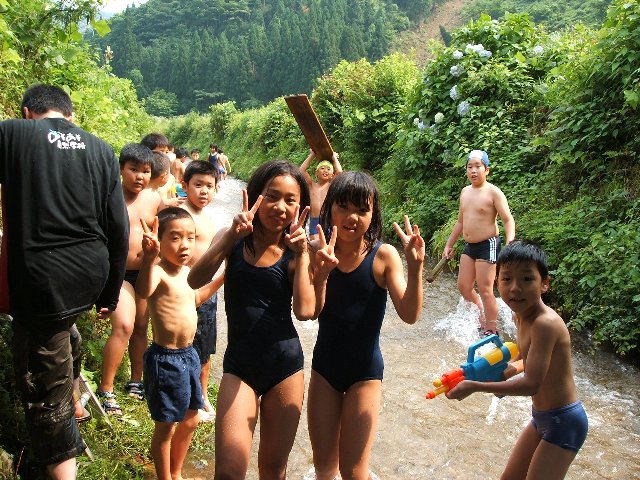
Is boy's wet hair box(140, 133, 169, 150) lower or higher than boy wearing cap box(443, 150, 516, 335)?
higher

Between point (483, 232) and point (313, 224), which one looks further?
point (313, 224)

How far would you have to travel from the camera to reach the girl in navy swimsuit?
282cm

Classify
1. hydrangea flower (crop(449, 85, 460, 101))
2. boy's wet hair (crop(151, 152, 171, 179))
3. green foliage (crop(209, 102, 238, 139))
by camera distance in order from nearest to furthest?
boy's wet hair (crop(151, 152, 171, 179)), hydrangea flower (crop(449, 85, 460, 101)), green foliage (crop(209, 102, 238, 139))

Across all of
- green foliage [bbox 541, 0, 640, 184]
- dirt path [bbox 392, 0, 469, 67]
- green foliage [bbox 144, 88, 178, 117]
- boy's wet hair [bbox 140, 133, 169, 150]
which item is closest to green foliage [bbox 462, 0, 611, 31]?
dirt path [bbox 392, 0, 469, 67]

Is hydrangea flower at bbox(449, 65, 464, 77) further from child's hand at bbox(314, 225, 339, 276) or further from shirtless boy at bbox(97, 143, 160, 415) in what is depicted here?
child's hand at bbox(314, 225, 339, 276)

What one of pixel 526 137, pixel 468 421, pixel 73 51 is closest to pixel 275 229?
pixel 468 421

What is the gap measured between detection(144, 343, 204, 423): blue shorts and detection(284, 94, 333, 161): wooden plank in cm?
219

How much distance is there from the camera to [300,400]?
292 cm

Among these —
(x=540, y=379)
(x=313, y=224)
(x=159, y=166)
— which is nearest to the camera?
(x=540, y=379)

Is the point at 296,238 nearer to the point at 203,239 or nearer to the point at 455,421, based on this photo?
the point at 203,239

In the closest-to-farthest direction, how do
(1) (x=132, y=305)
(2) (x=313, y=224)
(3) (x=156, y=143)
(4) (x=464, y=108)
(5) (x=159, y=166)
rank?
(1) (x=132, y=305), (5) (x=159, y=166), (3) (x=156, y=143), (2) (x=313, y=224), (4) (x=464, y=108)

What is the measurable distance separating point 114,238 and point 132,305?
1.12 meters

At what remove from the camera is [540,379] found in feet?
8.93

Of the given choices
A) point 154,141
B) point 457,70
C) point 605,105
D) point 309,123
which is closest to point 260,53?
point 457,70
